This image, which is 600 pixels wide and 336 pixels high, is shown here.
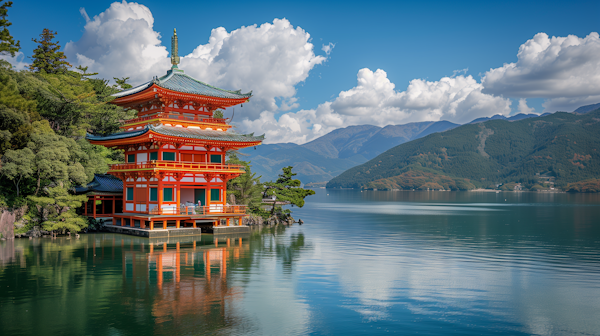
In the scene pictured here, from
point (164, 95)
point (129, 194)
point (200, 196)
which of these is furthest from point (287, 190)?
point (164, 95)

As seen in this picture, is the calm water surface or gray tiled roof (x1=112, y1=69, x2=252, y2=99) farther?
gray tiled roof (x1=112, y1=69, x2=252, y2=99)

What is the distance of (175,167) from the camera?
35.2 meters

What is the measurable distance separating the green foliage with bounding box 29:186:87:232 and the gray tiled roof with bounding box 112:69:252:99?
34.2 feet

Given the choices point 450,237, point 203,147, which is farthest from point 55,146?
point 450,237

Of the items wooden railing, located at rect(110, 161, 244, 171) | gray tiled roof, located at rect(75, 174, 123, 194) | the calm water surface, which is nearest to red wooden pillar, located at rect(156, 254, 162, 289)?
the calm water surface

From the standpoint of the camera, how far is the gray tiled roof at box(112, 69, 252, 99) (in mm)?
37406

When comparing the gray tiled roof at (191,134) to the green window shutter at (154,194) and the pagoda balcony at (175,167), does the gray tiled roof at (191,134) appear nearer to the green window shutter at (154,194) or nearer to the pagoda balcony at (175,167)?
the pagoda balcony at (175,167)

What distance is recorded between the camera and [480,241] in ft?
125

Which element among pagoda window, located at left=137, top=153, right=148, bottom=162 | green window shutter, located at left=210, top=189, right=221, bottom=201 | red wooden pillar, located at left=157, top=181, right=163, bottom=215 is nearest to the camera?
red wooden pillar, located at left=157, top=181, right=163, bottom=215

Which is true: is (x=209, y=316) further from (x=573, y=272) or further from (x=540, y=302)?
(x=573, y=272)

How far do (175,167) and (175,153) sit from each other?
2.24 metres

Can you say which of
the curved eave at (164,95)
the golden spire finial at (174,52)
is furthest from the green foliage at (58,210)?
the golden spire finial at (174,52)

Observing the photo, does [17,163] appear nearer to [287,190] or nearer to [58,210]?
[58,210]

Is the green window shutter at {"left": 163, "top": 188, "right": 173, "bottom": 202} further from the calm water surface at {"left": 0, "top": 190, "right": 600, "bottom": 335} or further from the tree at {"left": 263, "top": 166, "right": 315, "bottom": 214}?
the tree at {"left": 263, "top": 166, "right": 315, "bottom": 214}
